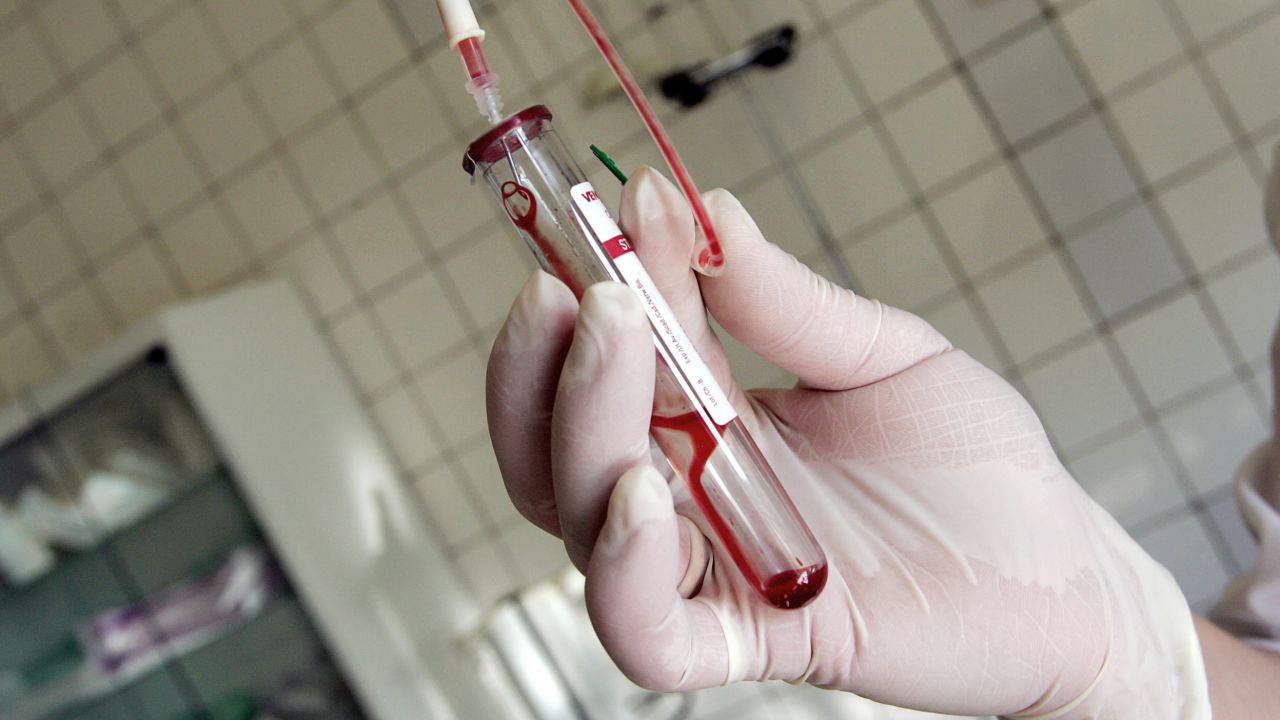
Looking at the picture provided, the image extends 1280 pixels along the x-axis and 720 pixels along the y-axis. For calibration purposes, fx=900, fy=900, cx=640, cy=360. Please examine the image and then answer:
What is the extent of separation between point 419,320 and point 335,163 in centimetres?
37

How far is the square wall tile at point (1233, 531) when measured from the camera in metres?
1.58

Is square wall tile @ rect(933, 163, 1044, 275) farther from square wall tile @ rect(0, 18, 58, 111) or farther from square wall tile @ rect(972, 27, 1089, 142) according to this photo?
square wall tile @ rect(0, 18, 58, 111)

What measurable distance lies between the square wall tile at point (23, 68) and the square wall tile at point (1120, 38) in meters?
2.14

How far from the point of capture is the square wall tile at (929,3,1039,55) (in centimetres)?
153

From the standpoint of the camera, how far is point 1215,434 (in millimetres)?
Answer: 1576

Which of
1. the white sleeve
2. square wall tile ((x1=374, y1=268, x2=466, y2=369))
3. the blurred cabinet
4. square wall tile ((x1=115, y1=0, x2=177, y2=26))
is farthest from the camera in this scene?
square wall tile ((x1=115, y1=0, x2=177, y2=26))

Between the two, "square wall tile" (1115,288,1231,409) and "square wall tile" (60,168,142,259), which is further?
"square wall tile" (60,168,142,259)

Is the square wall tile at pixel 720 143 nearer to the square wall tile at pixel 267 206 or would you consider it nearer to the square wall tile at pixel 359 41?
the square wall tile at pixel 359 41

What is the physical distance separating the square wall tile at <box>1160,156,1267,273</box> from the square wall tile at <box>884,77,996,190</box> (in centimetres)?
33

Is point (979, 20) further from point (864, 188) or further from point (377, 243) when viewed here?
point (377, 243)

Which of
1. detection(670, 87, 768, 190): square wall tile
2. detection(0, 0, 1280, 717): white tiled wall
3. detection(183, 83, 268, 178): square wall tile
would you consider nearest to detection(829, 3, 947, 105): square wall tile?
detection(0, 0, 1280, 717): white tiled wall

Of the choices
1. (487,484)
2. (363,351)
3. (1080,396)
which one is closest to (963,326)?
(1080,396)

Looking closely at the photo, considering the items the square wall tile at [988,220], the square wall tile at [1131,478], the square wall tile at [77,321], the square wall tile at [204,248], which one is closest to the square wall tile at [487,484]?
the square wall tile at [204,248]

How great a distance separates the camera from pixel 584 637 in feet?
5.65
